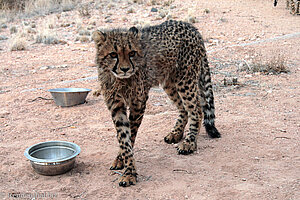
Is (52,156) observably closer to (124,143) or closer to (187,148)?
(124,143)

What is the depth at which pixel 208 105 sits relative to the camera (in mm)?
4844

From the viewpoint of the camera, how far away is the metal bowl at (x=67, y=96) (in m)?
6.04

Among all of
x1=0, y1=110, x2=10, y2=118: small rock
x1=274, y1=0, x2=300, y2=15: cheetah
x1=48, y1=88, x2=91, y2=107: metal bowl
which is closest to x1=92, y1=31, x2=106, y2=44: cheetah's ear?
x1=48, y1=88, x2=91, y2=107: metal bowl

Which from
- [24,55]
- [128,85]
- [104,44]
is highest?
[104,44]

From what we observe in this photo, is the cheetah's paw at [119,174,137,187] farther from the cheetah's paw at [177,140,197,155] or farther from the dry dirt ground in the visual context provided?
the cheetah's paw at [177,140,197,155]

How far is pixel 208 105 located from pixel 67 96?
265cm

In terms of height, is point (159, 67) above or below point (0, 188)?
above

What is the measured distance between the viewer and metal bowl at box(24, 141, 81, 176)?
3.67m

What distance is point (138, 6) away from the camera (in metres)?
19.7

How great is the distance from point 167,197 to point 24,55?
9.20m

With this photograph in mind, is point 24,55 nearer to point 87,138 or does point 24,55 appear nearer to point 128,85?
point 87,138

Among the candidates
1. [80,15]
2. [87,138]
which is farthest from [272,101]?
[80,15]

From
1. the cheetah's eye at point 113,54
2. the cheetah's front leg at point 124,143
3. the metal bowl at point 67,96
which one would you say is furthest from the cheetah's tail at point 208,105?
the metal bowl at point 67,96

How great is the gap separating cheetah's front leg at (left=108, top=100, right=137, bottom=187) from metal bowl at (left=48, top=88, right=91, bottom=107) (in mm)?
2428
